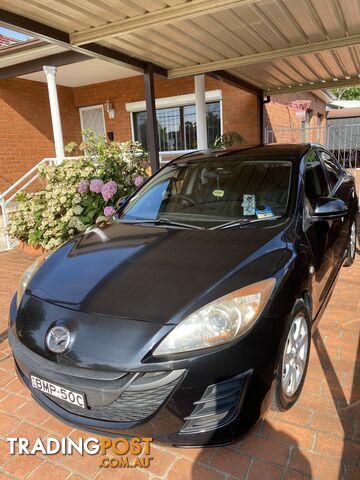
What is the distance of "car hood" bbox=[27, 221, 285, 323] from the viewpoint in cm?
197

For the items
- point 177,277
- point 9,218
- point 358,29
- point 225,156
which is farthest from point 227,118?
point 177,277

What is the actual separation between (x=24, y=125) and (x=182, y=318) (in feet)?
33.1

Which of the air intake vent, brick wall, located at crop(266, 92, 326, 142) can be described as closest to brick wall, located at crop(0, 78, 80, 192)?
brick wall, located at crop(266, 92, 326, 142)

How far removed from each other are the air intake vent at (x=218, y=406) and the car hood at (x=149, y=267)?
0.41m

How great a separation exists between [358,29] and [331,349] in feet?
14.5

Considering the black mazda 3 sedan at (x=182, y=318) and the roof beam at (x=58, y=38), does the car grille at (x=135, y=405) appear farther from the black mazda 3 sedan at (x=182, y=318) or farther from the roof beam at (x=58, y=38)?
the roof beam at (x=58, y=38)

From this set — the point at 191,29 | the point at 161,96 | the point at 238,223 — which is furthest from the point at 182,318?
the point at 161,96

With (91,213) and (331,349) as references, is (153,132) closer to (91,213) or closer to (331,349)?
(91,213)

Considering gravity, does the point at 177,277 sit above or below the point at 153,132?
below

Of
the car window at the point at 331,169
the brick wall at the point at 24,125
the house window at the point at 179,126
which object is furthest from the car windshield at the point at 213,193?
the brick wall at the point at 24,125

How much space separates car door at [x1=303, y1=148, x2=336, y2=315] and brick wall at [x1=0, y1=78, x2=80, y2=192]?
8.66 meters

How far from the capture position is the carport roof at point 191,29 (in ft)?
13.0

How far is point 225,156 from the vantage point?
3512mm

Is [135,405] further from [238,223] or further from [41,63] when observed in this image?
[41,63]
